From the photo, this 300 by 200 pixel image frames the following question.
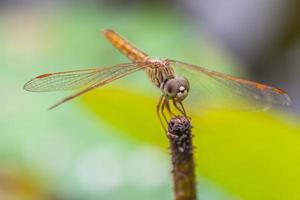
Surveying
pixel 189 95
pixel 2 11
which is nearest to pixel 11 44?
pixel 2 11

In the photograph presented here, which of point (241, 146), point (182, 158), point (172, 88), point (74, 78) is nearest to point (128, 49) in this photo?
point (74, 78)

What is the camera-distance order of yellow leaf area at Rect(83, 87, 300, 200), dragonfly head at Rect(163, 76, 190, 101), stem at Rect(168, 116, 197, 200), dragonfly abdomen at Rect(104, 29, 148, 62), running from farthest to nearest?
dragonfly abdomen at Rect(104, 29, 148, 62)
dragonfly head at Rect(163, 76, 190, 101)
yellow leaf area at Rect(83, 87, 300, 200)
stem at Rect(168, 116, 197, 200)

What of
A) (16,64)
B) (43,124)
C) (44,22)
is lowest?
(43,124)

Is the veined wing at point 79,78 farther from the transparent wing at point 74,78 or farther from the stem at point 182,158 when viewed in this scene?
the stem at point 182,158

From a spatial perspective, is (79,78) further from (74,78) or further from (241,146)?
(241,146)

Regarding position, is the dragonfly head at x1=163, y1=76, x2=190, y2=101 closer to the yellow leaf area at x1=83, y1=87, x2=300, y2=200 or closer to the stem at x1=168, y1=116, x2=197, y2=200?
the yellow leaf area at x1=83, y1=87, x2=300, y2=200

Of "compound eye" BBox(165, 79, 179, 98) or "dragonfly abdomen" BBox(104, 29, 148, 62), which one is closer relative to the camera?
"compound eye" BBox(165, 79, 179, 98)

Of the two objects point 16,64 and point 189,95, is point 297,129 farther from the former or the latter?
point 16,64

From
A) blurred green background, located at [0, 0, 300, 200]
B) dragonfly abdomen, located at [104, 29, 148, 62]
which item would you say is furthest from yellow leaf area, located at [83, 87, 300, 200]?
dragonfly abdomen, located at [104, 29, 148, 62]
